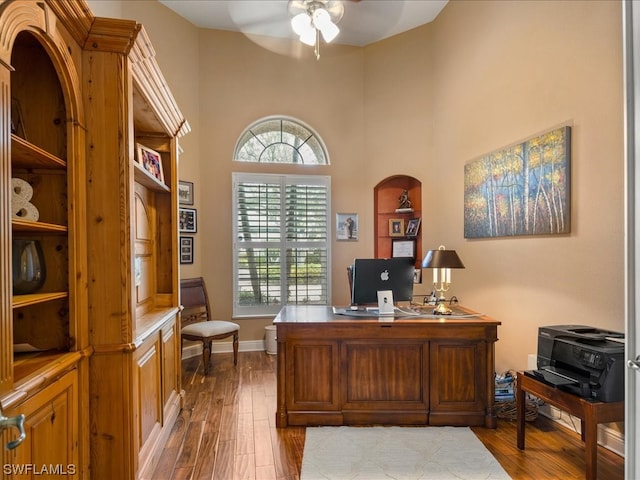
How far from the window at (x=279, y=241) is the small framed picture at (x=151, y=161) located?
1995 mm

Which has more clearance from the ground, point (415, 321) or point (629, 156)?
point (629, 156)

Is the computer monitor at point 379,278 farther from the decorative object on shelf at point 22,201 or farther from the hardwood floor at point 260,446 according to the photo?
the decorative object on shelf at point 22,201

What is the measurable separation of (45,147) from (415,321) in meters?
2.50

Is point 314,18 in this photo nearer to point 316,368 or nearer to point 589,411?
point 316,368

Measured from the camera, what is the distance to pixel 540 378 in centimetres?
229

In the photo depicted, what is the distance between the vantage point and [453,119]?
4.23m

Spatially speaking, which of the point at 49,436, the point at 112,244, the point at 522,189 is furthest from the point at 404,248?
the point at 49,436

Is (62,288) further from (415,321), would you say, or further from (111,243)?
(415,321)

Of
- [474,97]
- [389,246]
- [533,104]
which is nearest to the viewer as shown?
[533,104]

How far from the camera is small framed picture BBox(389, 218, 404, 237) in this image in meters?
5.02

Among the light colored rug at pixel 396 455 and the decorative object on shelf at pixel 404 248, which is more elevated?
the decorative object on shelf at pixel 404 248

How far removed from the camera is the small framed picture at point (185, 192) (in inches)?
173

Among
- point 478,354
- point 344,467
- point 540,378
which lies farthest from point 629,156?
point 344,467

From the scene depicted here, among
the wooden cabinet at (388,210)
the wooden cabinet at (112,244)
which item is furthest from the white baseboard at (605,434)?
the wooden cabinet at (112,244)
